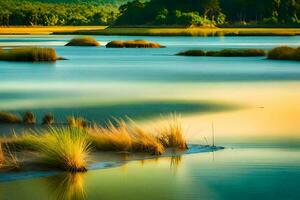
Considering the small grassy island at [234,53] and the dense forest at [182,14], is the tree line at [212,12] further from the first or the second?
the small grassy island at [234,53]

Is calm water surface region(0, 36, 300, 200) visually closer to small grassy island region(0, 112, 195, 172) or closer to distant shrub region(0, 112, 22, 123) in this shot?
small grassy island region(0, 112, 195, 172)

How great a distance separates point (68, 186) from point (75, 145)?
869mm

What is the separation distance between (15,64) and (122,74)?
7.98 m

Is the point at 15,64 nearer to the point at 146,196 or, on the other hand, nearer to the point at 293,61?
the point at 293,61

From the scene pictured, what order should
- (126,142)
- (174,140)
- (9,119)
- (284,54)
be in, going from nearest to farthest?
(126,142) < (174,140) < (9,119) < (284,54)

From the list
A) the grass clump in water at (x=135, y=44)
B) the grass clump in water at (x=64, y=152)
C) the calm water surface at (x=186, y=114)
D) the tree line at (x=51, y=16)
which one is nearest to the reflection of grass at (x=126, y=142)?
the calm water surface at (x=186, y=114)

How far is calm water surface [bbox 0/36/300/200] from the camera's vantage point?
35.7 ft

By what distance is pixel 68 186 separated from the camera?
11.0m

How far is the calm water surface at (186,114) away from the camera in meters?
10.9

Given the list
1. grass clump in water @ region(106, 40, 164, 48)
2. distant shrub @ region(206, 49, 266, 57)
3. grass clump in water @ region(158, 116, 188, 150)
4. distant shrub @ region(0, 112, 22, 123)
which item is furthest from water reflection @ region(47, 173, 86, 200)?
grass clump in water @ region(106, 40, 164, 48)

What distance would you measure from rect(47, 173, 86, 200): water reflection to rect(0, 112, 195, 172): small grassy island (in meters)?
0.29

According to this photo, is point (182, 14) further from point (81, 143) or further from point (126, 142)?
point (81, 143)

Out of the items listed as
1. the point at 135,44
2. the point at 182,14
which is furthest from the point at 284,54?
the point at 182,14

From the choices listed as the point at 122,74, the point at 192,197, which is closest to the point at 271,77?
the point at 122,74
